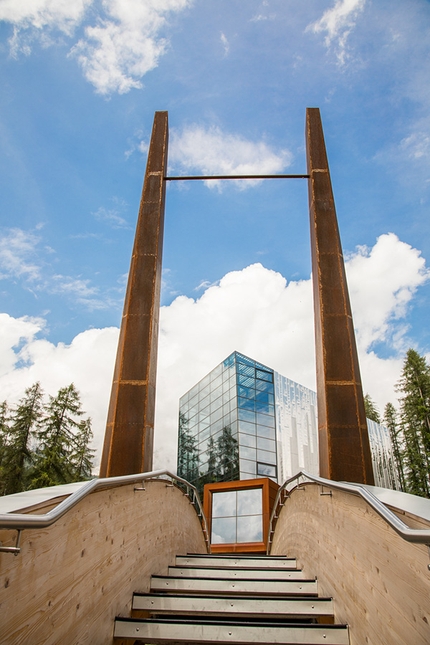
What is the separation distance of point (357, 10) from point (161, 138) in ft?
18.4

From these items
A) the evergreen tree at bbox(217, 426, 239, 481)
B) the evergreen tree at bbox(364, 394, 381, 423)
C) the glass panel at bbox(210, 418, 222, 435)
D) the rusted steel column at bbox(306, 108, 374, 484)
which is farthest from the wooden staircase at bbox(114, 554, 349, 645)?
the evergreen tree at bbox(364, 394, 381, 423)

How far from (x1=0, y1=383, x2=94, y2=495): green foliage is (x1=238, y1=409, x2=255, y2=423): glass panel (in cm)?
1229

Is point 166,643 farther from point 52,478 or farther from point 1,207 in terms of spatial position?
point 52,478

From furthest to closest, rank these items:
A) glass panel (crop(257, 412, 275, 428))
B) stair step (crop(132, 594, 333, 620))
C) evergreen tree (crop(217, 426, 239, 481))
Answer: glass panel (crop(257, 412, 275, 428)) < evergreen tree (crop(217, 426, 239, 481)) < stair step (crop(132, 594, 333, 620))

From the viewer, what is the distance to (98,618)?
304 cm

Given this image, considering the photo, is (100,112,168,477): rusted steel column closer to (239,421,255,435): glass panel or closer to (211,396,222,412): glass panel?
(239,421,255,435): glass panel

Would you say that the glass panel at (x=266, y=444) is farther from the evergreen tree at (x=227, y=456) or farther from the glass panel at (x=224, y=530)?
the glass panel at (x=224, y=530)

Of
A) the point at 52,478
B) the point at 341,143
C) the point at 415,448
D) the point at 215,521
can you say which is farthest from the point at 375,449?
the point at 341,143

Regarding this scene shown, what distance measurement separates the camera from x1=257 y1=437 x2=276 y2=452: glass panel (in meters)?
25.1

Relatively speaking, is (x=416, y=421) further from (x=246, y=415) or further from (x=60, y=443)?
(x=60, y=443)

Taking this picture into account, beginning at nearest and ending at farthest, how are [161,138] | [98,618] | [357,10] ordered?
[98,618]
[161,138]
[357,10]

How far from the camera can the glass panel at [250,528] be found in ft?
63.8

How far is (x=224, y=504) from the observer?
2050 centimetres

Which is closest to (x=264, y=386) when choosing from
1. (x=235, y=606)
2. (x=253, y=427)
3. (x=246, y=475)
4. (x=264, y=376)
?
(x=264, y=376)
